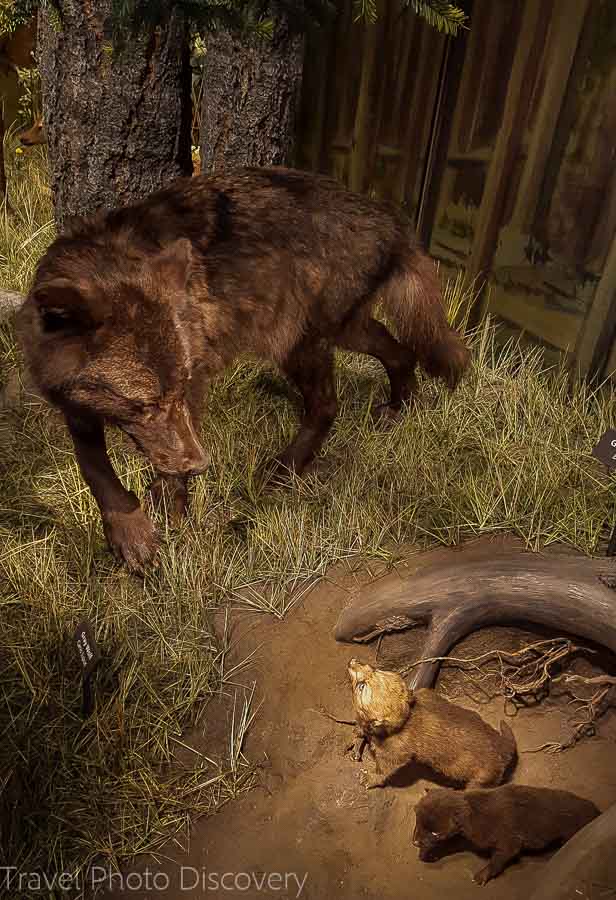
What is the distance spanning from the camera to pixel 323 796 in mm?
2521

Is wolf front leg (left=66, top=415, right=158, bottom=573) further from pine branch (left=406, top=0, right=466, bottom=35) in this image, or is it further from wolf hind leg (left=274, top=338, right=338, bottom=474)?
pine branch (left=406, top=0, right=466, bottom=35)

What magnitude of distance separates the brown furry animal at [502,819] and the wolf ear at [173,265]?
1.82m

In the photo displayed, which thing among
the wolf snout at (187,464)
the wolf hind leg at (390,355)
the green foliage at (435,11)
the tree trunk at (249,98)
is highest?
the green foliage at (435,11)

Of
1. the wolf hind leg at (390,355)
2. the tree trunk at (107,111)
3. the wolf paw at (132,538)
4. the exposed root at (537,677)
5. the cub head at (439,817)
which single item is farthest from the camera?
the wolf hind leg at (390,355)

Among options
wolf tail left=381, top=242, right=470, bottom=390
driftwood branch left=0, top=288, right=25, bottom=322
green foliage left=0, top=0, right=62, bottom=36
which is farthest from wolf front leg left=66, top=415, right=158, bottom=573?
driftwood branch left=0, top=288, right=25, bottom=322

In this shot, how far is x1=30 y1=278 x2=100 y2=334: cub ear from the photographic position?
2170 millimetres

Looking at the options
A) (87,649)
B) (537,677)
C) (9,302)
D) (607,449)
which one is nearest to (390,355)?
(607,449)

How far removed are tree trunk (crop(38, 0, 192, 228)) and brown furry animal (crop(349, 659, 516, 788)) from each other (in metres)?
2.92

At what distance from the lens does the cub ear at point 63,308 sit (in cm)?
217

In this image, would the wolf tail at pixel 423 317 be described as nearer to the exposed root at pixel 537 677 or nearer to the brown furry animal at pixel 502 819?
the exposed root at pixel 537 677

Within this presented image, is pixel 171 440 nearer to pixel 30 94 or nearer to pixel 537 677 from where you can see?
pixel 537 677

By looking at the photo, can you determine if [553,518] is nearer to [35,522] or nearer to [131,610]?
[131,610]

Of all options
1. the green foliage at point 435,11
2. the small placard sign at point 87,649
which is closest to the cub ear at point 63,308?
the small placard sign at point 87,649

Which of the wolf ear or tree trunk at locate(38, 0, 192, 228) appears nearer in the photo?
the wolf ear
